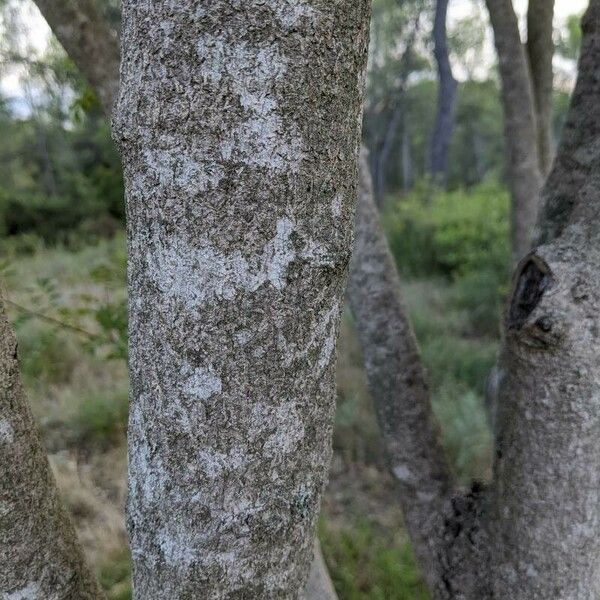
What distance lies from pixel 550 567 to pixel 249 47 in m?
1.07

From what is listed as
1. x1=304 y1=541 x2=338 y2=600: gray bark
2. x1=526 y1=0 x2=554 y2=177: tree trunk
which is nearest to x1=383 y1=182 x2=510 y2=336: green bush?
x1=526 y1=0 x2=554 y2=177: tree trunk

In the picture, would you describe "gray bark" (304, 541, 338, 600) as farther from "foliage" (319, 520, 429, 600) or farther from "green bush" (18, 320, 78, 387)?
"green bush" (18, 320, 78, 387)

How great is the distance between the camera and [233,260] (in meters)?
0.65

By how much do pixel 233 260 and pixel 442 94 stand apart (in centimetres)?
1527

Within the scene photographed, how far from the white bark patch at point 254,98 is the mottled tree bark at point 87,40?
115 centimetres

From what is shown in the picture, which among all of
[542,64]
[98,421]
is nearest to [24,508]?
[542,64]

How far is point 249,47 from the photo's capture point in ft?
1.96

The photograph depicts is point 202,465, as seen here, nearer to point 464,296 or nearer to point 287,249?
point 287,249

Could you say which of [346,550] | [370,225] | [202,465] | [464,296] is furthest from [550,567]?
[464,296]

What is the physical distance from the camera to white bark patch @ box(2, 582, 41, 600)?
0.90 meters

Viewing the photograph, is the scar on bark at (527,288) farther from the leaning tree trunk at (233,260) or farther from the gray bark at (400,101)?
the gray bark at (400,101)

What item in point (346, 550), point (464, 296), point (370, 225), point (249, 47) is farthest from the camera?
point (464, 296)

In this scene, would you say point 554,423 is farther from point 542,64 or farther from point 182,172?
point 542,64

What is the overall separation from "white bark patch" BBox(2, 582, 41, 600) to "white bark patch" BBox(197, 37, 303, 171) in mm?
750
